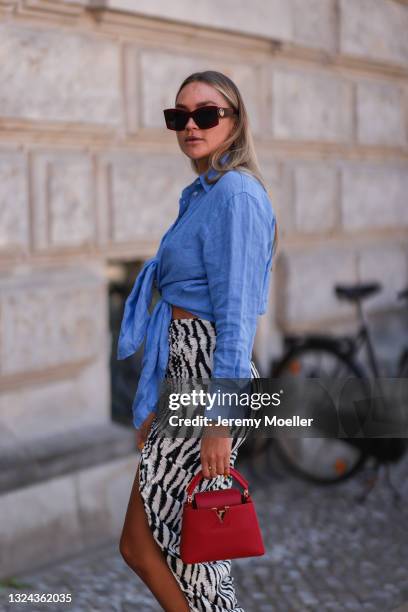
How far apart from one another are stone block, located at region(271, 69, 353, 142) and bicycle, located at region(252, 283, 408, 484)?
1093 millimetres

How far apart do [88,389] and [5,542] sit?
89cm

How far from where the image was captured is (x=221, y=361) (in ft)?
8.06

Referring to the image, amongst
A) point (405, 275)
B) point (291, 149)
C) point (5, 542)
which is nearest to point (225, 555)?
point (5, 542)

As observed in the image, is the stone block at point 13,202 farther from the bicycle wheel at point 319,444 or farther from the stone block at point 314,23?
the stone block at point 314,23

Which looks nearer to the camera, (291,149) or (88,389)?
(88,389)

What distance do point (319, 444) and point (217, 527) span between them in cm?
293

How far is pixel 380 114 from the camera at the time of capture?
6.75m

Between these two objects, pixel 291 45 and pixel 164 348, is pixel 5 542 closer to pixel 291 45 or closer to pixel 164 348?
pixel 164 348

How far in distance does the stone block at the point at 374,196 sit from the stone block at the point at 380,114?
0.18 meters

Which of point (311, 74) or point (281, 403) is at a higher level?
point (311, 74)

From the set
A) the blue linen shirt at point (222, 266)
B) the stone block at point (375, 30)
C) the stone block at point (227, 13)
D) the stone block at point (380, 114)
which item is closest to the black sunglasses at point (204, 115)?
the blue linen shirt at point (222, 266)

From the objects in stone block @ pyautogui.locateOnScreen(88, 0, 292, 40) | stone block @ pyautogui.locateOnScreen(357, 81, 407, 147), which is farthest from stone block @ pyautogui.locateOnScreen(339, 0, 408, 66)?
stone block @ pyautogui.locateOnScreen(88, 0, 292, 40)

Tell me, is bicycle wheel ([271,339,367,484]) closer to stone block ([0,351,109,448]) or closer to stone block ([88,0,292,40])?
stone block ([0,351,109,448])

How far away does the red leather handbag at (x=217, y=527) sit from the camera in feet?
8.43
